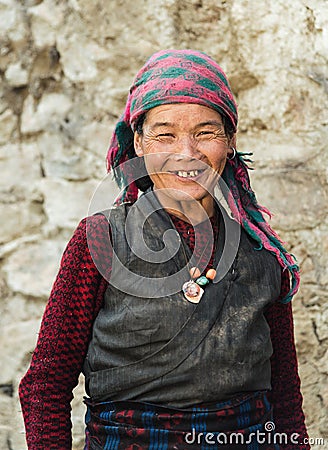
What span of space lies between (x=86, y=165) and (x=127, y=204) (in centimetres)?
90

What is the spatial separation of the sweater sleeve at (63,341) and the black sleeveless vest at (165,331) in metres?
0.03

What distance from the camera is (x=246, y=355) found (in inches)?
58.4

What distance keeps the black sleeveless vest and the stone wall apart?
0.83 meters

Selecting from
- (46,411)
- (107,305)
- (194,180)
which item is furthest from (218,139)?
(46,411)

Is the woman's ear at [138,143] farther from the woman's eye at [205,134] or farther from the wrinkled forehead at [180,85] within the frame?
the woman's eye at [205,134]

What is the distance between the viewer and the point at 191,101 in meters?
1.49

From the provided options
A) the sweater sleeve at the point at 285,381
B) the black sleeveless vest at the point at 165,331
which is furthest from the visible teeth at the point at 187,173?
the sweater sleeve at the point at 285,381

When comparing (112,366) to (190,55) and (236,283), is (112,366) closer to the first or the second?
(236,283)

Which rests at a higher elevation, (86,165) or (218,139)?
(86,165)

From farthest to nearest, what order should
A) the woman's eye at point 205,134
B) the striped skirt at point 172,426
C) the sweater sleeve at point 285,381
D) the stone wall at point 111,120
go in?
the stone wall at point 111,120
the sweater sleeve at point 285,381
the woman's eye at point 205,134
the striped skirt at point 172,426

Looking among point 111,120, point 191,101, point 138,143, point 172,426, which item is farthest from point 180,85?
point 111,120

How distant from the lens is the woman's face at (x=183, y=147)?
59.0 inches

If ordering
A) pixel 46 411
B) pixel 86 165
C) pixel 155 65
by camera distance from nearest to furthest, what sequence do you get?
pixel 46 411 < pixel 155 65 < pixel 86 165

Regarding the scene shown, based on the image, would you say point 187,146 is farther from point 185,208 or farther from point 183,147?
point 185,208
